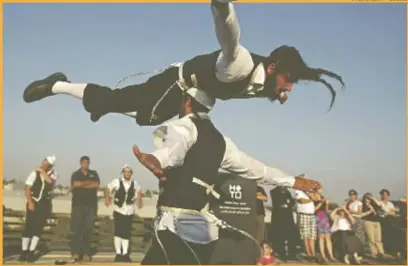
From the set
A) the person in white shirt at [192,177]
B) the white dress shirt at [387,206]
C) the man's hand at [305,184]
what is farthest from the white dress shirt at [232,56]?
the white dress shirt at [387,206]

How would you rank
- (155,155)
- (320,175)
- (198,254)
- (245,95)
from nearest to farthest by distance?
1. (155,155)
2. (198,254)
3. (245,95)
4. (320,175)

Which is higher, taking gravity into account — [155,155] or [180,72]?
[180,72]

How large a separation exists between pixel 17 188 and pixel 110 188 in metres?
0.61

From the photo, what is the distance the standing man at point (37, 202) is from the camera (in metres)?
4.34

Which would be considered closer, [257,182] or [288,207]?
[257,182]

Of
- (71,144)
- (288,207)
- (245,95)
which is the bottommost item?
(288,207)

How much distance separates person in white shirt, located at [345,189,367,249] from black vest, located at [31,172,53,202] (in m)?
2.16

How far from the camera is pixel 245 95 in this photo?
13.9 ft

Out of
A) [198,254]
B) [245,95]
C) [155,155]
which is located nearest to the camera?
[155,155]

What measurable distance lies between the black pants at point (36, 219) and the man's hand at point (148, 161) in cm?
131

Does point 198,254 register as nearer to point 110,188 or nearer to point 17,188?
A: point 110,188

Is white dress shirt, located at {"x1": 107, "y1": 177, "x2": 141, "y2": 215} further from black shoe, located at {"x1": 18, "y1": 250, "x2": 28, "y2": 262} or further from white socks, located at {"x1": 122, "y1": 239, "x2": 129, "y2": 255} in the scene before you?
black shoe, located at {"x1": 18, "y1": 250, "x2": 28, "y2": 262}

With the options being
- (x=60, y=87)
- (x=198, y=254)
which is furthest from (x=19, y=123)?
(x=198, y=254)

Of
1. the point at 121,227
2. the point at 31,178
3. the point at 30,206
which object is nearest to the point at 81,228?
the point at 121,227
